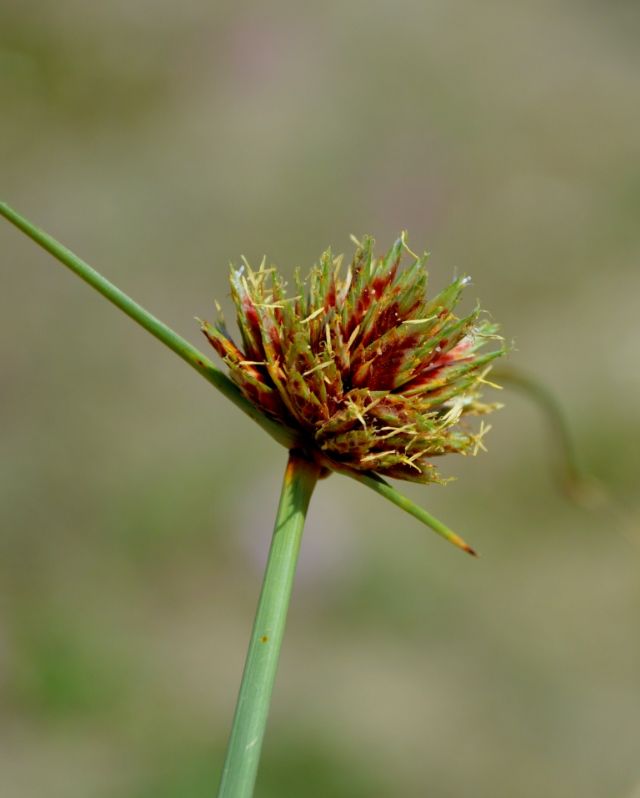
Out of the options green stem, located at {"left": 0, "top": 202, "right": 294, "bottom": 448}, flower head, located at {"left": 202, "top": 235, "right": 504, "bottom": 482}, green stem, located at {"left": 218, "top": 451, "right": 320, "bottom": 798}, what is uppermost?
flower head, located at {"left": 202, "top": 235, "right": 504, "bottom": 482}

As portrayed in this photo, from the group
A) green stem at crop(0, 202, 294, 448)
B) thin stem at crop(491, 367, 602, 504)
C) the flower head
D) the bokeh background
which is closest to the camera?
green stem at crop(0, 202, 294, 448)

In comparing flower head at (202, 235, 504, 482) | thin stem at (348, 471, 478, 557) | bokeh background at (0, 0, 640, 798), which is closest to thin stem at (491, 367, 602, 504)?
flower head at (202, 235, 504, 482)

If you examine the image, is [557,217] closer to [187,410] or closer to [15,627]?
[187,410]

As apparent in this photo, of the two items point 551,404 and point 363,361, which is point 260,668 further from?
point 551,404

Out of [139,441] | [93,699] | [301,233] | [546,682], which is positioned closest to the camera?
[93,699]

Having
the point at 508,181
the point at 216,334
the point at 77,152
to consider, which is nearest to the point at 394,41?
the point at 508,181

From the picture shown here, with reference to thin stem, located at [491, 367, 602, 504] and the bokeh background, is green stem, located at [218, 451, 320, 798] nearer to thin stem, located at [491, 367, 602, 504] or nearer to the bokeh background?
thin stem, located at [491, 367, 602, 504]
